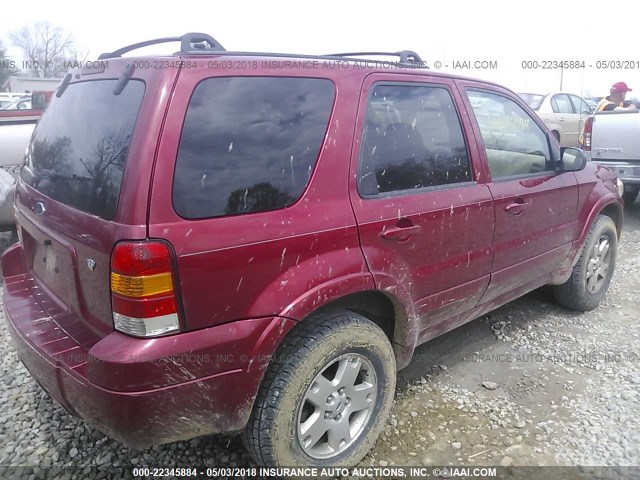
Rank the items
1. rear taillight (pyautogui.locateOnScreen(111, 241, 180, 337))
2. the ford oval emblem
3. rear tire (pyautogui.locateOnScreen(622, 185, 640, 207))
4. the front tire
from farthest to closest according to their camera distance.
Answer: rear tire (pyautogui.locateOnScreen(622, 185, 640, 207)), the ford oval emblem, the front tire, rear taillight (pyautogui.locateOnScreen(111, 241, 180, 337))

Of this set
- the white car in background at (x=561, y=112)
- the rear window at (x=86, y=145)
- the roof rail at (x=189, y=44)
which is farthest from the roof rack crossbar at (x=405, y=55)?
the white car in background at (x=561, y=112)

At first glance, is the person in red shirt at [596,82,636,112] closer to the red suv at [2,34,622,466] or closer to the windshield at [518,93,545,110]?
the windshield at [518,93,545,110]

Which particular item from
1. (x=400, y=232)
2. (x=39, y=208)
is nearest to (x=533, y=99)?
(x=400, y=232)

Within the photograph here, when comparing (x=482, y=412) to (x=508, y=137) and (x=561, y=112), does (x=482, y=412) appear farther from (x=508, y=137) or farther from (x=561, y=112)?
(x=561, y=112)

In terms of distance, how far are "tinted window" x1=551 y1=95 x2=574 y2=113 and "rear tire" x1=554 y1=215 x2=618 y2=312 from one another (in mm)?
7905

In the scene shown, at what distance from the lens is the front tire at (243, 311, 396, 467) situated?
78.4 inches

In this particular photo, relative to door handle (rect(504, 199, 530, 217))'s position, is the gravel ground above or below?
below

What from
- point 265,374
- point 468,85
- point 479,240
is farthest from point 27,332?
point 468,85

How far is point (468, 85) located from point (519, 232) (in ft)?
3.07

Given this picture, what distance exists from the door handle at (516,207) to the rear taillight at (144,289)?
6.59 feet

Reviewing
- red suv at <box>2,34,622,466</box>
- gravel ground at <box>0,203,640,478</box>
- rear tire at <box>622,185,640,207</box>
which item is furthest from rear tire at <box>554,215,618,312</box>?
rear tire at <box>622,185,640,207</box>

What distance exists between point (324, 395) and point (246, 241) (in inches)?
31.8

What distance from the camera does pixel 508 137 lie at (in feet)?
10.3

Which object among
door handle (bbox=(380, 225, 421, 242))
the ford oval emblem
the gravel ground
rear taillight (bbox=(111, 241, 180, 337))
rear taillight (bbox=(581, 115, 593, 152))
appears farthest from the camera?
rear taillight (bbox=(581, 115, 593, 152))
